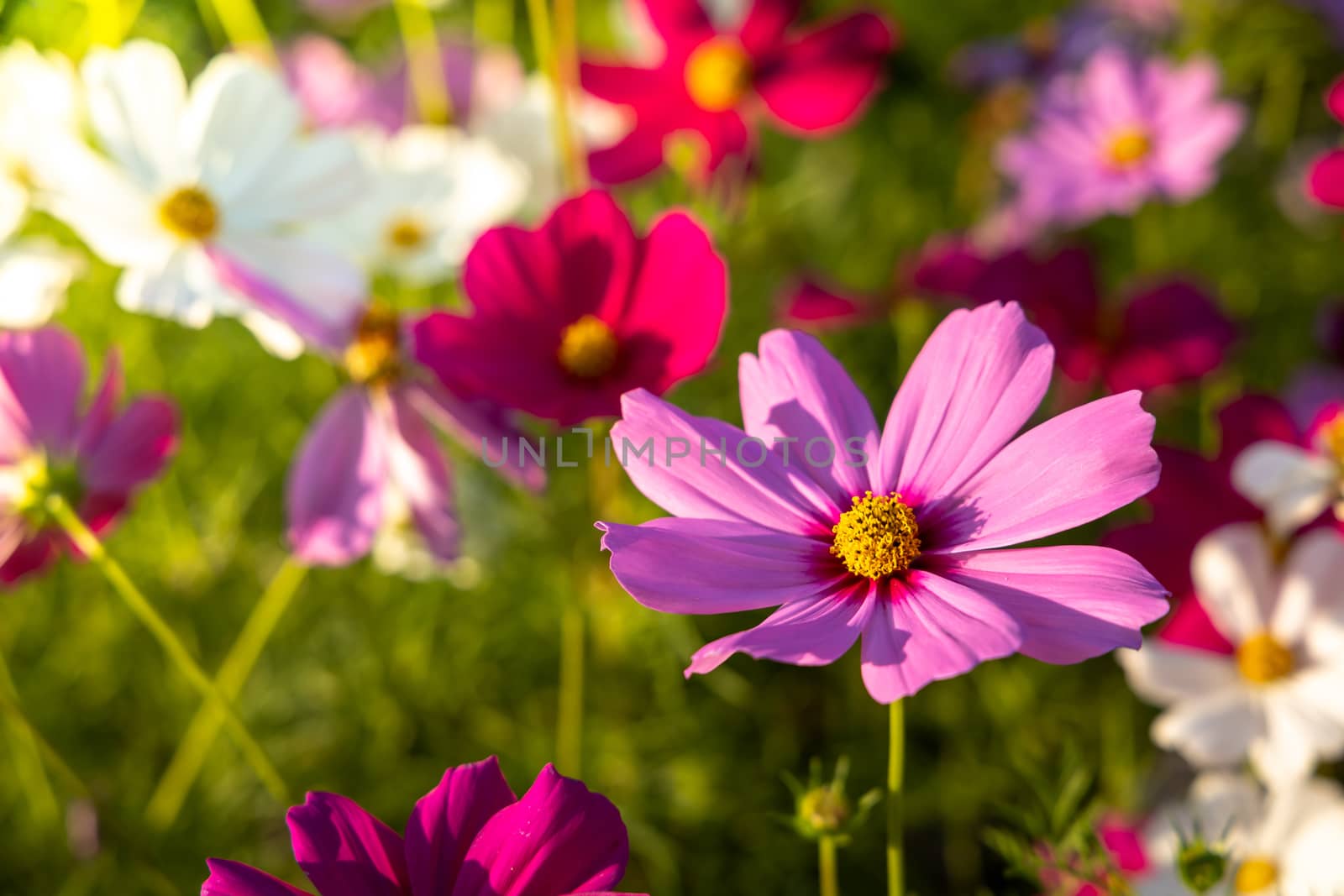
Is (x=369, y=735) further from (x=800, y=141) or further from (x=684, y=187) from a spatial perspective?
(x=800, y=141)

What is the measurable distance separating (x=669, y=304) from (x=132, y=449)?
0.37 m

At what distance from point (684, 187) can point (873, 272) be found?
39cm

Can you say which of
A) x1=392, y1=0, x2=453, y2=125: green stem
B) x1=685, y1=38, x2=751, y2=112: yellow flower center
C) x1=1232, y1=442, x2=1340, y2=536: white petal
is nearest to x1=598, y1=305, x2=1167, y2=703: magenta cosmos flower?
x1=1232, y1=442, x2=1340, y2=536: white petal

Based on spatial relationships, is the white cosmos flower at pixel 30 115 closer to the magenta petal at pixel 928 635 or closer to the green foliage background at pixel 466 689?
the green foliage background at pixel 466 689

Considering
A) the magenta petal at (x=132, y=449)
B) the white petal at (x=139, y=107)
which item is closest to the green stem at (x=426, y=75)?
the white petal at (x=139, y=107)

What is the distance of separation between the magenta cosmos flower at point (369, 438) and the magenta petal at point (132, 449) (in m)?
0.09

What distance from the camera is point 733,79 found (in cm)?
103

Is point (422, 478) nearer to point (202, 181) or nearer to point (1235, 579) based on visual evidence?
point (202, 181)

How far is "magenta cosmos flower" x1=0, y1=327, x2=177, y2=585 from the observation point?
657mm

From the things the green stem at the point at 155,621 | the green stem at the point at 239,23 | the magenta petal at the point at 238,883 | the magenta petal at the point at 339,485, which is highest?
the green stem at the point at 239,23

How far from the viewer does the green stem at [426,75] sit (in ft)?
3.71

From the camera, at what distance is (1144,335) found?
93cm

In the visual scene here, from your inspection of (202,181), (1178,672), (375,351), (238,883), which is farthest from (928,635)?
(202,181)

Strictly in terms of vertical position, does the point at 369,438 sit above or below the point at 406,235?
below
